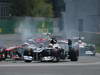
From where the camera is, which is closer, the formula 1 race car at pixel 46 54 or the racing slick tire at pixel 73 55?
the formula 1 race car at pixel 46 54

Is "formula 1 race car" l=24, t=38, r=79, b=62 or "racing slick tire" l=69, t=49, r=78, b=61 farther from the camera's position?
"racing slick tire" l=69, t=49, r=78, b=61

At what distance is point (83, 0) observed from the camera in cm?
4416

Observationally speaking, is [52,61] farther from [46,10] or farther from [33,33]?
[46,10]

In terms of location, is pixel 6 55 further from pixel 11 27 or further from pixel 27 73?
pixel 11 27

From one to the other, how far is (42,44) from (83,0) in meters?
18.4

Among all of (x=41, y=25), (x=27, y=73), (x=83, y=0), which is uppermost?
(x=83, y=0)

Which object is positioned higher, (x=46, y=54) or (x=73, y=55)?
(x=46, y=54)

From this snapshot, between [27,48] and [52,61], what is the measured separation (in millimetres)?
1626

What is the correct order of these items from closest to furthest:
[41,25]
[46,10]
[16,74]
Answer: [16,74] < [41,25] < [46,10]

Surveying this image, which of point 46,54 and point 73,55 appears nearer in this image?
point 46,54

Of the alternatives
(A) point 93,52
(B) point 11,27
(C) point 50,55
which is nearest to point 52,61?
(C) point 50,55

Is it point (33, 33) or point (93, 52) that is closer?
point (93, 52)

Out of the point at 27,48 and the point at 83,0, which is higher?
the point at 83,0

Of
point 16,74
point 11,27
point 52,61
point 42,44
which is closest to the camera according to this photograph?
point 16,74
